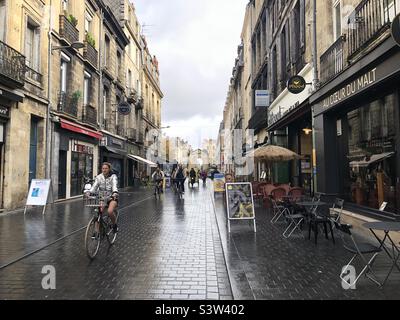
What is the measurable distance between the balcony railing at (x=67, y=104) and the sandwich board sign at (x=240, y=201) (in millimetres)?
11372

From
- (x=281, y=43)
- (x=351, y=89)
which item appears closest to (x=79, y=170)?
(x=281, y=43)

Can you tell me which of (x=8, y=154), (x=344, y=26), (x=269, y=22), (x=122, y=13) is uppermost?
(x=122, y=13)

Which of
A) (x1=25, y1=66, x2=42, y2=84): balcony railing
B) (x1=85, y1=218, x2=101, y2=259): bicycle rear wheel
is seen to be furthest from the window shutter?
(x1=85, y1=218, x2=101, y2=259): bicycle rear wheel

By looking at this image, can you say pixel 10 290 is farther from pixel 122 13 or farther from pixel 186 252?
pixel 122 13

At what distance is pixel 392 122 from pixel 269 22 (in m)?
16.4

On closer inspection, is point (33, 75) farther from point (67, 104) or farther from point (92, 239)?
point (92, 239)

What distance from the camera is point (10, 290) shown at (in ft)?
15.2

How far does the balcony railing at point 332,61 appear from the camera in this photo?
1011cm

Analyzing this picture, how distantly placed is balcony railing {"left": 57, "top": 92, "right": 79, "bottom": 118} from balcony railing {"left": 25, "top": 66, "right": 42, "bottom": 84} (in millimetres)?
1888

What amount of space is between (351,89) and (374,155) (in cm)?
171

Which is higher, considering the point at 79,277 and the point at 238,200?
the point at 238,200

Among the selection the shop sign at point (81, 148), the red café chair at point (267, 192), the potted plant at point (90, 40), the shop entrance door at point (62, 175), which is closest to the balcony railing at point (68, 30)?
the potted plant at point (90, 40)

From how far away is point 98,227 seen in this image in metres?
6.75
